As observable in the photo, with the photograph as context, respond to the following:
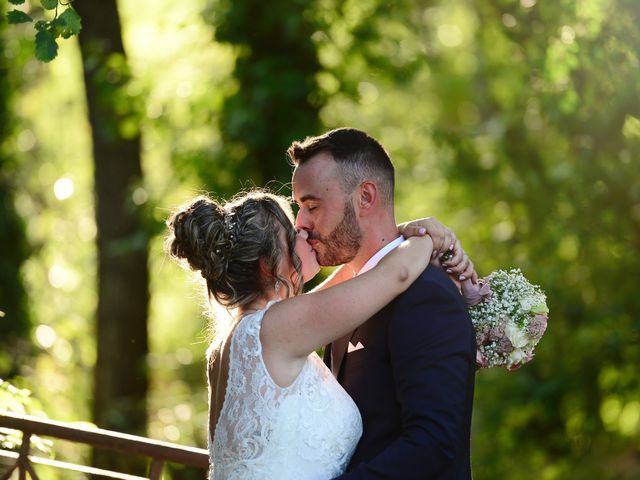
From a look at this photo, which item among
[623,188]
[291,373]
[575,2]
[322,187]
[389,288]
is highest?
[575,2]

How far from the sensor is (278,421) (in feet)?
8.50

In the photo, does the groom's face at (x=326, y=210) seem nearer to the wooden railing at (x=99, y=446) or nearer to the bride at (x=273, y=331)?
the bride at (x=273, y=331)

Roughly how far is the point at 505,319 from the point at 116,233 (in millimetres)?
5320

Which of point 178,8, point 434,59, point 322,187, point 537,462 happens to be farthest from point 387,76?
point 322,187

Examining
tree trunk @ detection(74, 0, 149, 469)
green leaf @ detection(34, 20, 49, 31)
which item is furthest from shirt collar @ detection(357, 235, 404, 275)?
tree trunk @ detection(74, 0, 149, 469)

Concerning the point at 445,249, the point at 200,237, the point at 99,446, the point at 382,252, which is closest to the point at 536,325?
the point at 445,249

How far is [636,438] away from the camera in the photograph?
8922 mm

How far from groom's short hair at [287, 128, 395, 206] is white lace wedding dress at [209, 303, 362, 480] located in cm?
56

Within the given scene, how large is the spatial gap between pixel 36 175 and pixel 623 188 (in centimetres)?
795

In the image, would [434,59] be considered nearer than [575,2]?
No

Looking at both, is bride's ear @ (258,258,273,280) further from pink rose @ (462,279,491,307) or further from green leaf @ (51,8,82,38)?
green leaf @ (51,8,82,38)

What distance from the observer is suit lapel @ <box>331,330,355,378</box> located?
2.86m

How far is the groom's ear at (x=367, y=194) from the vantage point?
289cm

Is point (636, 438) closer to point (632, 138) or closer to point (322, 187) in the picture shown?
point (632, 138)
